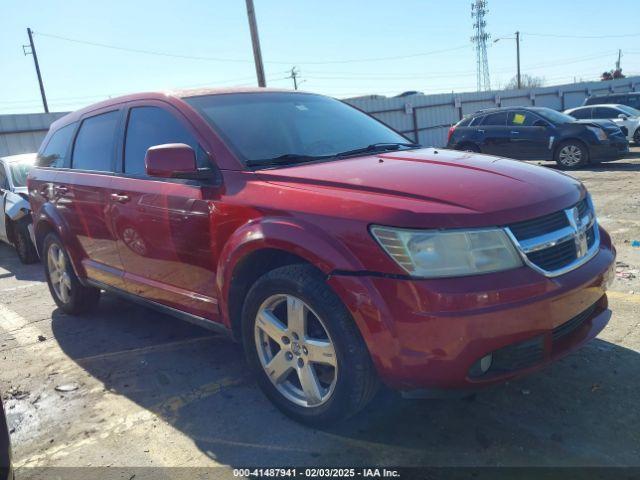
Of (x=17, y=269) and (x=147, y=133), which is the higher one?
(x=147, y=133)

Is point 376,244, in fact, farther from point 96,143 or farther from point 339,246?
point 96,143

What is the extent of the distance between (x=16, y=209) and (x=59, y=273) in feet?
10.4

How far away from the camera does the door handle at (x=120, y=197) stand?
3.68m

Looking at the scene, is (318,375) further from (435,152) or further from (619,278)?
(619,278)

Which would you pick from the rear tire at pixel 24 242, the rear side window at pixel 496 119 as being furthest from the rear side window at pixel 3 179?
the rear side window at pixel 496 119

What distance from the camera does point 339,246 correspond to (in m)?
2.41

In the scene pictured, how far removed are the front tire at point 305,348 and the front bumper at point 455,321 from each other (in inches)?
4.1

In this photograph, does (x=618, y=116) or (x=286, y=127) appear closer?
(x=286, y=127)

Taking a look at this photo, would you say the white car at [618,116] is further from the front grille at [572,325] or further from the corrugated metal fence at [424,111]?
the front grille at [572,325]

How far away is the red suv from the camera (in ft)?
7.43

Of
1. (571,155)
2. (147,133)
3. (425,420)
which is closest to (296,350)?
(425,420)

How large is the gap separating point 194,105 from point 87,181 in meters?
1.36

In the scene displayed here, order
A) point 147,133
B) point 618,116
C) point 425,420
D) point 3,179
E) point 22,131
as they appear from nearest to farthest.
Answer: point 425,420, point 147,133, point 3,179, point 22,131, point 618,116

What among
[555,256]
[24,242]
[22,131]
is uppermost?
[22,131]
